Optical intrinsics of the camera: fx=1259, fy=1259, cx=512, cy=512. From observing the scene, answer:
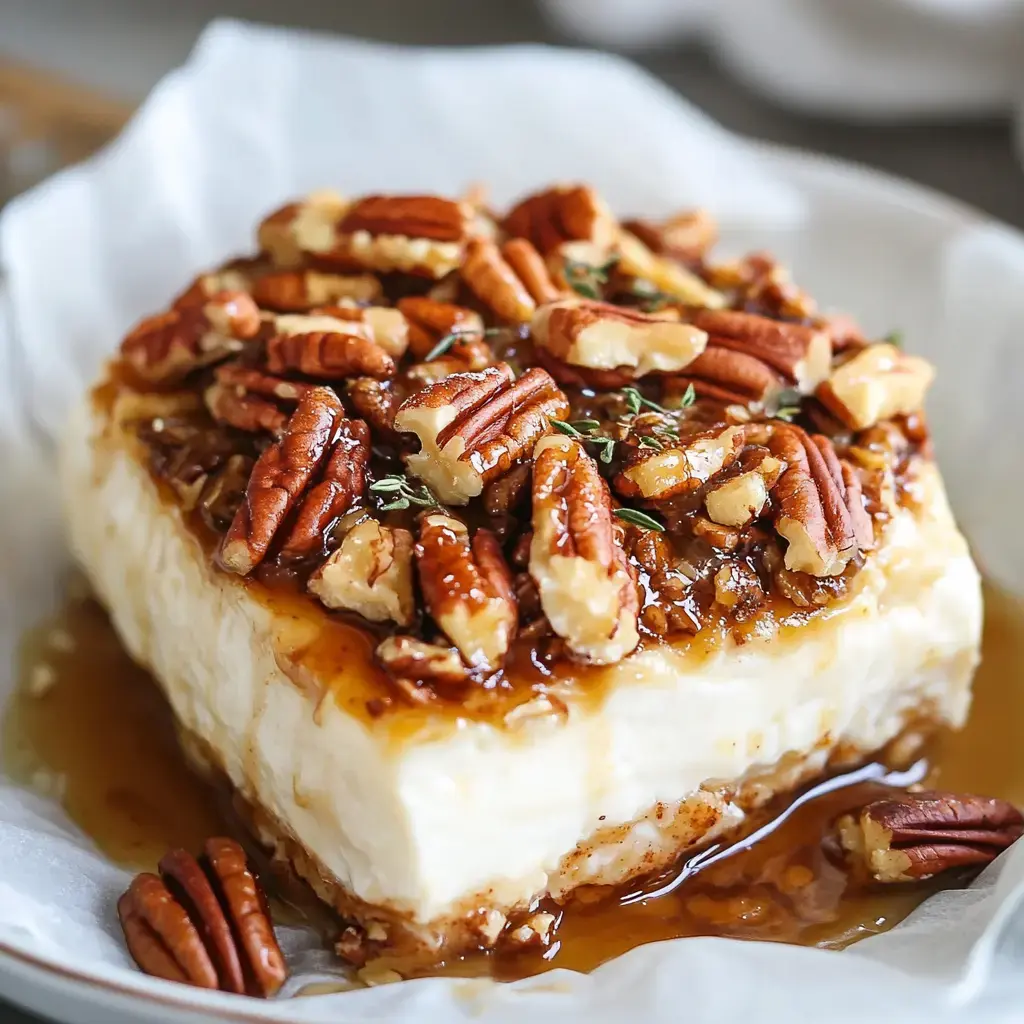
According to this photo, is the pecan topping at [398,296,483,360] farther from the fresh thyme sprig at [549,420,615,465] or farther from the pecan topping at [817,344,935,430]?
the pecan topping at [817,344,935,430]

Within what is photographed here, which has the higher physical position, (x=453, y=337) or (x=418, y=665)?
(x=453, y=337)

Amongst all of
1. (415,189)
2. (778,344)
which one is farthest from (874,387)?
(415,189)

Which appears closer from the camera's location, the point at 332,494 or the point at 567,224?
the point at 332,494

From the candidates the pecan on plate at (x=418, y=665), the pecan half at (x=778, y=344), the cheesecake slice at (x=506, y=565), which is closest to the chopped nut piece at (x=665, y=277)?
the cheesecake slice at (x=506, y=565)

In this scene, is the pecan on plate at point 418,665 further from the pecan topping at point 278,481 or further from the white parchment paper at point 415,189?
the white parchment paper at point 415,189

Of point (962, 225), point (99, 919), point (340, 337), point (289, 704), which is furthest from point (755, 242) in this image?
point (99, 919)

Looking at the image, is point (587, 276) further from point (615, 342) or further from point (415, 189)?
point (415, 189)

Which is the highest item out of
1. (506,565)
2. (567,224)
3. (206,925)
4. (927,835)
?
(567,224)

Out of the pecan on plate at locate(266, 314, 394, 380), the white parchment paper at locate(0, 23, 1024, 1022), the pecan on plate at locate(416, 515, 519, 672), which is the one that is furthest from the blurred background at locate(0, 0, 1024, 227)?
the pecan on plate at locate(416, 515, 519, 672)
